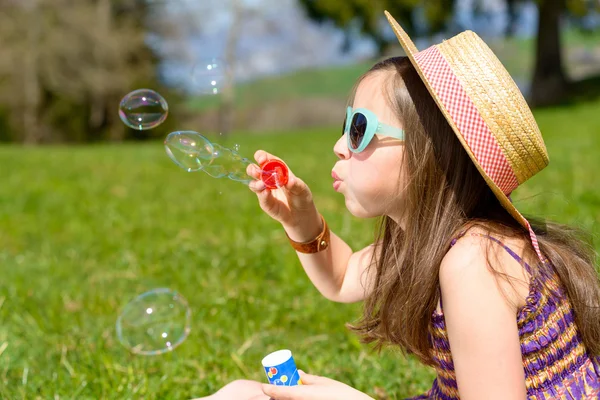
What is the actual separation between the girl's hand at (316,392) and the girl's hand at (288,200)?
21.0 inches

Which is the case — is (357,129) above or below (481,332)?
above

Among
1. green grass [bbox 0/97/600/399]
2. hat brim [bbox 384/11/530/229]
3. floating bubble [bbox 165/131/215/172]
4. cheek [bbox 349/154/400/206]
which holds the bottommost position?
green grass [bbox 0/97/600/399]

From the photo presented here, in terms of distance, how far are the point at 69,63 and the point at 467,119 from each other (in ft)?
74.0

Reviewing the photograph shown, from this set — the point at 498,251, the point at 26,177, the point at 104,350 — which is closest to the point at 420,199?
the point at 498,251

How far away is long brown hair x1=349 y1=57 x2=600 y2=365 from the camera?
5.19ft

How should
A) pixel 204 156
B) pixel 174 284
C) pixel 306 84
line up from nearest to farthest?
1. pixel 204 156
2. pixel 174 284
3. pixel 306 84

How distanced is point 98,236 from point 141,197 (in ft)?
4.59

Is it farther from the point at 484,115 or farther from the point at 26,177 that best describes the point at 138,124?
the point at 26,177

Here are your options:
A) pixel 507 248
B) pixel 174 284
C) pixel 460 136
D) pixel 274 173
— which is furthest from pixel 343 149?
pixel 174 284

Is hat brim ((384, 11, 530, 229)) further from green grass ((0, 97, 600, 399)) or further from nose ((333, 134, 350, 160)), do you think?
green grass ((0, 97, 600, 399))

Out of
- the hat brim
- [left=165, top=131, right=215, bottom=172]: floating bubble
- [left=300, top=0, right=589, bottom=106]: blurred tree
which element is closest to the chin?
→ the hat brim

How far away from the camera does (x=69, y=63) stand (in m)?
22.3

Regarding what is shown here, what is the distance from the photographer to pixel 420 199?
1623 mm

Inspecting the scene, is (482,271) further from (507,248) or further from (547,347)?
(547,347)
